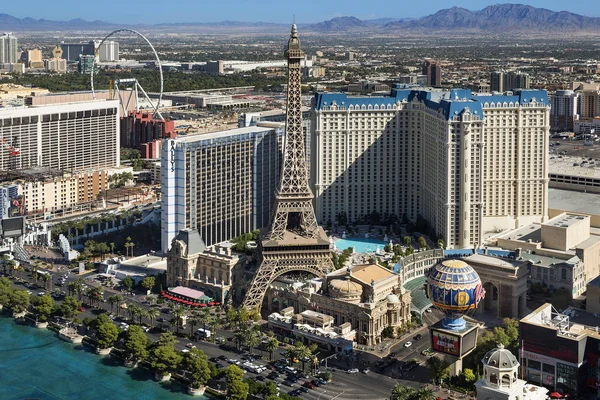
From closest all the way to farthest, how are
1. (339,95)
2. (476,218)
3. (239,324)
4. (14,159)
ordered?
1. (239,324)
2. (476,218)
3. (339,95)
4. (14,159)

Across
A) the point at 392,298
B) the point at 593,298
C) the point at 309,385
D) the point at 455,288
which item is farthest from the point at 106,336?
the point at 593,298

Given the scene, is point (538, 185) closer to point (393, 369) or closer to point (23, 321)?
point (393, 369)

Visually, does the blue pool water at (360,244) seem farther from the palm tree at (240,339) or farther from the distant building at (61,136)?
the distant building at (61,136)

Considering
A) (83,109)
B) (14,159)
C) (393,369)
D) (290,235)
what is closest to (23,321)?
(290,235)

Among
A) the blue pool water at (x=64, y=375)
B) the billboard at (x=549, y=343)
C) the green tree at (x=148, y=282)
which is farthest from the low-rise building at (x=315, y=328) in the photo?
the green tree at (x=148, y=282)

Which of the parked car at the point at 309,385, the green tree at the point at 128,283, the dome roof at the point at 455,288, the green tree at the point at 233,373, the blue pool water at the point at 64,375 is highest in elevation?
the dome roof at the point at 455,288

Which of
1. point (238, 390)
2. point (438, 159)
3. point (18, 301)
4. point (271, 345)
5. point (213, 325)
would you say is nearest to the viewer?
point (238, 390)

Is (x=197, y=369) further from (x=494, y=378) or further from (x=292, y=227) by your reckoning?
(x=292, y=227)
